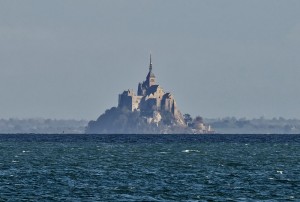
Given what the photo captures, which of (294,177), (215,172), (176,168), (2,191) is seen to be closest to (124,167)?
(176,168)

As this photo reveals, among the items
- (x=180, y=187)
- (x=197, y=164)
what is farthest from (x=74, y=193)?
(x=197, y=164)

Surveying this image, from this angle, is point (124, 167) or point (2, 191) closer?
point (2, 191)

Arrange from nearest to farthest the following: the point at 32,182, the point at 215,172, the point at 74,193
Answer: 1. the point at 74,193
2. the point at 32,182
3. the point at 215,172

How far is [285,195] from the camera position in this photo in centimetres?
7150

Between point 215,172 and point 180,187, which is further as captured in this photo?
point 215,172

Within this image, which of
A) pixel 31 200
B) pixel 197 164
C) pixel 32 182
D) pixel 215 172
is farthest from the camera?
pixel 197 164

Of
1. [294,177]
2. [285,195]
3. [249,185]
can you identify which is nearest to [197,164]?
[294,177]

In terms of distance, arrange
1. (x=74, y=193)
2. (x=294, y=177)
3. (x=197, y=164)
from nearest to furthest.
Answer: (x=74, y=193) < (x=294, y=177) < (x=197, y=164)

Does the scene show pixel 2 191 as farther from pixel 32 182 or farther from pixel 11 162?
pixel 11 162

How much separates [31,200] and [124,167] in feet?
128

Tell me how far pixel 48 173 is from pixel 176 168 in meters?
17.1

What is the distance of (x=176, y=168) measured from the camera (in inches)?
4060

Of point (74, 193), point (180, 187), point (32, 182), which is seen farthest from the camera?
point (32, 182)

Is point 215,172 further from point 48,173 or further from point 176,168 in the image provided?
point 48,173
